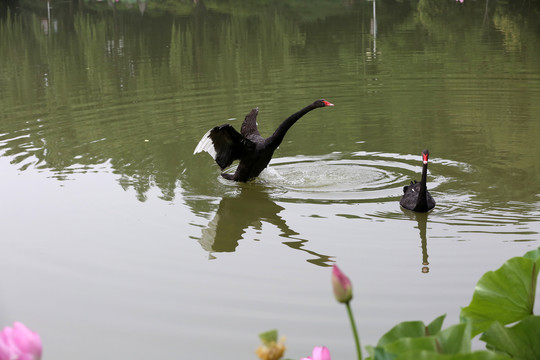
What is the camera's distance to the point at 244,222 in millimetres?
7355

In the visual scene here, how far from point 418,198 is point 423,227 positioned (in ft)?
1.03

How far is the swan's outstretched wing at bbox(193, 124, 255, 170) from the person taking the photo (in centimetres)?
796

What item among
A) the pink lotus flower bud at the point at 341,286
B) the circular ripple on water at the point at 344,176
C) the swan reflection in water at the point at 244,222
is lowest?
the swan reflection in water at the point at 244,222

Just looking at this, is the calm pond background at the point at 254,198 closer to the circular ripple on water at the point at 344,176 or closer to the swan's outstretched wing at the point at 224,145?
the circular ripple on water at the point at 344,176

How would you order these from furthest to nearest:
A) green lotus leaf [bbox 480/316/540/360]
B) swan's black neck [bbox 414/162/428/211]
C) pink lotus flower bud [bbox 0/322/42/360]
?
swan's black neck [bbox 414/162/428/211] → green lotus leaf [bbox 480/316/540/360] → pink lotus flower bud [bbox 0/322/42/360]

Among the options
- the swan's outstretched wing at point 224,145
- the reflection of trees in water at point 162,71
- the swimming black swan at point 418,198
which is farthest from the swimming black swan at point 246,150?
the swimming black swan at point 418,198

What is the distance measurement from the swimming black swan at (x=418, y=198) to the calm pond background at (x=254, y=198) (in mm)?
101

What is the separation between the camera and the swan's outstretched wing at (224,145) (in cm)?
796

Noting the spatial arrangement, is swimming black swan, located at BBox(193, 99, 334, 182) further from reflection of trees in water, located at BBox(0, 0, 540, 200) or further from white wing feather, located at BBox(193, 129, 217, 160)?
reflection of trees in water, located at BBox(0, 0, 540, 200)

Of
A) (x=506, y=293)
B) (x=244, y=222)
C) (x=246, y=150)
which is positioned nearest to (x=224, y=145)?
(x=246, y=150)

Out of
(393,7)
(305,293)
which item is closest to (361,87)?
(305,293)

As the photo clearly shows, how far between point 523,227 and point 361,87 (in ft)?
25.8

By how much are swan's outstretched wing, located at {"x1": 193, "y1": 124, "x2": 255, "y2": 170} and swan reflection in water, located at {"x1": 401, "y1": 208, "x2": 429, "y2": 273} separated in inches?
76.5

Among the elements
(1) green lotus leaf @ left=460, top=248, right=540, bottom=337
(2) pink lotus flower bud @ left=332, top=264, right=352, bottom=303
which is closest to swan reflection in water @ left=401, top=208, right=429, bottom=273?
(1) green lotus leaf @ left=460, top=248, right=540, bottom=337
